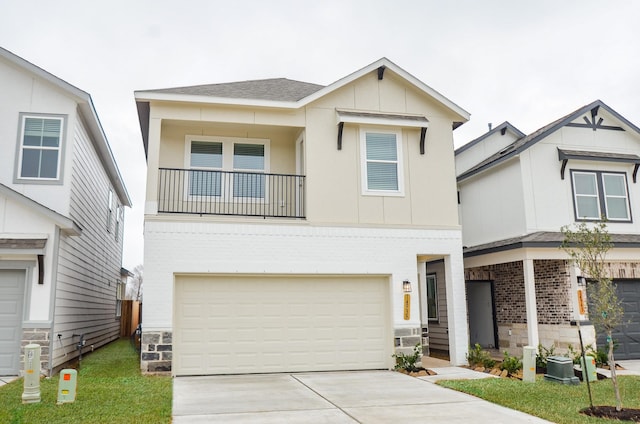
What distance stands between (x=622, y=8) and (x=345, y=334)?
33.4 ft

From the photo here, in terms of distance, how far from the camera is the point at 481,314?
16000 millimetres

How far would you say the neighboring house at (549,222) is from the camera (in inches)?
512

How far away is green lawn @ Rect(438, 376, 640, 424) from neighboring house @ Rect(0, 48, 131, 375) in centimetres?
783

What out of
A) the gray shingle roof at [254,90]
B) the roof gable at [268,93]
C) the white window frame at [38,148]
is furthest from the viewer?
the gray shingle roof at [254,90]

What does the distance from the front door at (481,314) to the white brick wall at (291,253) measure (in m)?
3.29

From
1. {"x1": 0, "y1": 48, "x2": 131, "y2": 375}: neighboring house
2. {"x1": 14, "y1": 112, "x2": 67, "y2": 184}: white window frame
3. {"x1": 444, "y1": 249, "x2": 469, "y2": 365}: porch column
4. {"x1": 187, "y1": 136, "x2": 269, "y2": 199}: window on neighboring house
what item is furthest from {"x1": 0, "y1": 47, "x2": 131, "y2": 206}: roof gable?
{"x1": 444, "y1": 249, "x2": 469, "y2": 365}: porch column

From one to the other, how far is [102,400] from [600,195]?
41.7ft

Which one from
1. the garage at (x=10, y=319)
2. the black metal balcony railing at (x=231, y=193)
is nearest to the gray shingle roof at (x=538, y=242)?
the black metal balcony railing at (x=231, y=193)

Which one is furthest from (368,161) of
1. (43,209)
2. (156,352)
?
(43,209)

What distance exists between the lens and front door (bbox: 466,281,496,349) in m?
15.7

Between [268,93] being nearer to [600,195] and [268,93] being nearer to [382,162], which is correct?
[382,162]

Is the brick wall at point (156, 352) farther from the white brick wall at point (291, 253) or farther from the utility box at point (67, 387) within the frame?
the utility box at point (67, 387)

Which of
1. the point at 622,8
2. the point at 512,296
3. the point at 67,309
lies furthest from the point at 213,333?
the point at 622,8

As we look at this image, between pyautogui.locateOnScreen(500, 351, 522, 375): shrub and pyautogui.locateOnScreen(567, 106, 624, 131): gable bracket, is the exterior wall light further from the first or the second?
pyautogui.locateOnScreen(567, 106, 624, 131): gable bracket
